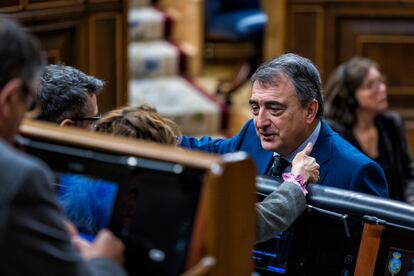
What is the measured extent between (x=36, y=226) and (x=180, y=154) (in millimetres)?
350

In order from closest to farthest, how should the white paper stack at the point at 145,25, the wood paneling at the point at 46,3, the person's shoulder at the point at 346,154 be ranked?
the person's shoulder at the point at 346,154 < the wood paneling at the point at 46,3 < the white paper stack at the point at 145,25

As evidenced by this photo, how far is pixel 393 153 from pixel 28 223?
3.21m

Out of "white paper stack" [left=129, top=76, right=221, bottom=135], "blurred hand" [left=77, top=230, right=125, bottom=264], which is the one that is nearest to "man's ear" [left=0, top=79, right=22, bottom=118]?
"blurred hand" [left=77, top=230, right=125, bottom=264]

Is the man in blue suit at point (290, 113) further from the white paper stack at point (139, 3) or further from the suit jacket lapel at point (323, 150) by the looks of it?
the white paper stack at point (139, 3)

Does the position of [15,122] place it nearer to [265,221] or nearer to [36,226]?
[36,226]

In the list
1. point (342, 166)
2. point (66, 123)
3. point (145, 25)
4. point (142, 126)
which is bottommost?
point (145, 25)

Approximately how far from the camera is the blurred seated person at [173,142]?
2.15m

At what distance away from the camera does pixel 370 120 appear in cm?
455

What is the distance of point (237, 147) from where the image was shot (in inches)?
122

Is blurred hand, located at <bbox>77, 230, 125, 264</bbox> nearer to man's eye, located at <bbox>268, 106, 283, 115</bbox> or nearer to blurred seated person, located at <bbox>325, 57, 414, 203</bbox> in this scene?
man's eye, located at <bbox>268, 106, 283, 115</bbox>

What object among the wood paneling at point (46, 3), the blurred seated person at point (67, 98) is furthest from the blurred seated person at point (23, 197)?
the wood paneling at point (46, 3)

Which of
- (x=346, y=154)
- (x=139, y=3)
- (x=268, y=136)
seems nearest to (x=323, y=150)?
(x=346, y=154)

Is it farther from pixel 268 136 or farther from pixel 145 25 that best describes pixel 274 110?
pixel 145 25

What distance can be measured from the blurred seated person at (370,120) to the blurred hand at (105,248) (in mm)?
2728
